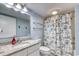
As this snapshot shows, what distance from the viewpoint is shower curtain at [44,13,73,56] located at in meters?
1.63

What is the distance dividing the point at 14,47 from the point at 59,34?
0.75 metres

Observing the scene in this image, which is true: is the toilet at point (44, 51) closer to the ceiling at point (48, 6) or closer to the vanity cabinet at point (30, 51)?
the vanity cabinet at point (30, 51)

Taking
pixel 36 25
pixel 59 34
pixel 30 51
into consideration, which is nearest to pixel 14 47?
pixel 30 51

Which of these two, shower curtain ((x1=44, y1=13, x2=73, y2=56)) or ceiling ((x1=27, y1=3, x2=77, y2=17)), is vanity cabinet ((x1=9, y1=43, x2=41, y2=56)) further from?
ceiling ((x1=27, y1=3, x2=77, y2=17))

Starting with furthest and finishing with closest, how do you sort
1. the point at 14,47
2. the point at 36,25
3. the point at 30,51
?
the point at 36,25, the point at 30,51, the point at 14,47

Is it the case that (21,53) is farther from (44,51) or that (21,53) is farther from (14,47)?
(44,51)

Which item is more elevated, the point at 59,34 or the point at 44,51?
the point at 59,34

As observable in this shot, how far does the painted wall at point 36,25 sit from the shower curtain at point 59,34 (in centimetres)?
8

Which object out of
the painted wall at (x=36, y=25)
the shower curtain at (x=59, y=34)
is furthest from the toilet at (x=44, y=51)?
the painted wall at (x=36, y=25)

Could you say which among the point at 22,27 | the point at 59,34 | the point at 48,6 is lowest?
the point at 59,34

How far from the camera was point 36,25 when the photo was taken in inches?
68.5

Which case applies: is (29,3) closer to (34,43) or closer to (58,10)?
(58,10)

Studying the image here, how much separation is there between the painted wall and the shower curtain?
8cm

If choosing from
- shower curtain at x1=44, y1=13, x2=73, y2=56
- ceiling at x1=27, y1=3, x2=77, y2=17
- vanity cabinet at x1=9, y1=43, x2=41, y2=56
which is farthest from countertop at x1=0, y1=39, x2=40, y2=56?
ceiling at x1=27, y1=3, x2=77, y2=17
